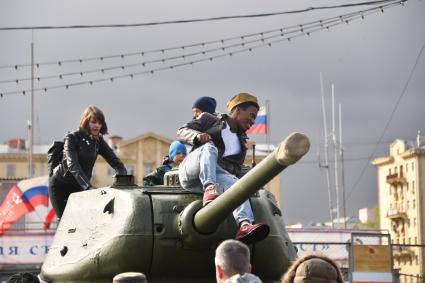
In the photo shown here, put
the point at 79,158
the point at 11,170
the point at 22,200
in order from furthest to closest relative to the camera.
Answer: the point at 11,170
the point at 22,200
the point at 79,158

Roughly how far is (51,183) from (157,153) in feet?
315

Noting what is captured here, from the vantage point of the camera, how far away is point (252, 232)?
412 inches

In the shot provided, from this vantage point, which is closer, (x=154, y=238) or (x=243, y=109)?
(x=154, y=238)

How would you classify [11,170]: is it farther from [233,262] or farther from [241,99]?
[233,262]

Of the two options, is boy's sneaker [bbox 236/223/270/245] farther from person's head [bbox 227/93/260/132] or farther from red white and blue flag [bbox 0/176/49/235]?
red white and blue flag [bbox 0/176/49/235]

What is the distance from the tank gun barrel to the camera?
29.0ft

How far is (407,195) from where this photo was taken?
108m

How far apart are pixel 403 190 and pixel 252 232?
10013 centimetres

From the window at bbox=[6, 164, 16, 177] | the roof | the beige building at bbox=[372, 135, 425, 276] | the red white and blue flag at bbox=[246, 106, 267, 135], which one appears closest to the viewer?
the red white and blue flag at bbox=[246, 106, 267, 135]

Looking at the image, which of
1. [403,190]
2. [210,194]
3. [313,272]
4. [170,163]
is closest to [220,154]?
[210,194]

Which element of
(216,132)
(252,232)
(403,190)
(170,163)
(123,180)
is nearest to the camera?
(252,232)

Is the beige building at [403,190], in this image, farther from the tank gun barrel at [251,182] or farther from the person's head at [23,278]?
the tank gun barrel at [251,182]

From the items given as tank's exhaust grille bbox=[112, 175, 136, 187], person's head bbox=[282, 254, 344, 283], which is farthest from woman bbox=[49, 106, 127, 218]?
person's head bbox=[282, 254, 344, 283]

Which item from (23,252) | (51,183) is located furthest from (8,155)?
(51,183)
